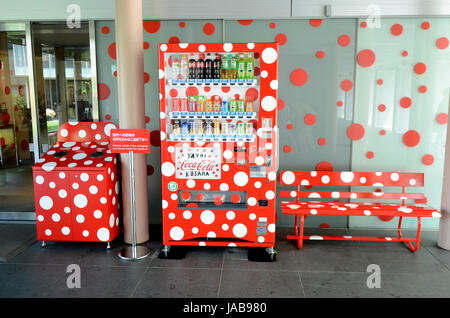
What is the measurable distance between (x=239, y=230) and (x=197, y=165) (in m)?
0.88

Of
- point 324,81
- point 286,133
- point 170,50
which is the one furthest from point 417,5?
point 170,50

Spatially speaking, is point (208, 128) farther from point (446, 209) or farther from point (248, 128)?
point (446, 209)

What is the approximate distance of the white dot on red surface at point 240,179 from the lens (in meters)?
4.00

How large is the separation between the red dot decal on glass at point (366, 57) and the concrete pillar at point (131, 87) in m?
2.83

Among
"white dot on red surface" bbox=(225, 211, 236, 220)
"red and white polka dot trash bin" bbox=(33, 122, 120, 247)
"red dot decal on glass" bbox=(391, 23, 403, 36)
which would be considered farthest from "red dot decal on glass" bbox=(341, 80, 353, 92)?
"red and white polka dot trash bin" bbox=(33, 122, 120, 247)

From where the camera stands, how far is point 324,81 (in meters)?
4.78

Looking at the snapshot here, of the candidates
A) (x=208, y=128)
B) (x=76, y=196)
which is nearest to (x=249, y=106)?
(x=208, y=128)

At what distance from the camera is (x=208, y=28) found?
15.7 ft

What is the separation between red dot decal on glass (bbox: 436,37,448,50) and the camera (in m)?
4.67

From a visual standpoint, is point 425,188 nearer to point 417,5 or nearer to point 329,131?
point 329,131

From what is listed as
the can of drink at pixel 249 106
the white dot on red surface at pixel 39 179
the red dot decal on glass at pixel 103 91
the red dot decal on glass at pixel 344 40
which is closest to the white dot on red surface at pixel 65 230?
the white dot on red surface at pixel 39 179

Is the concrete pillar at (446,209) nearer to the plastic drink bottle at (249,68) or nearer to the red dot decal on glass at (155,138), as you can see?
the plastic drink bottle at (249,68)
